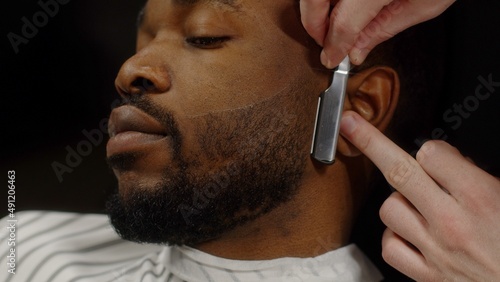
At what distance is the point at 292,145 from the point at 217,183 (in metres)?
0.15

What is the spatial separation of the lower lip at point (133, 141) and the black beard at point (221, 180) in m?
0.01

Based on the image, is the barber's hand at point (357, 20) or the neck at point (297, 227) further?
the neck at point (297, 227)

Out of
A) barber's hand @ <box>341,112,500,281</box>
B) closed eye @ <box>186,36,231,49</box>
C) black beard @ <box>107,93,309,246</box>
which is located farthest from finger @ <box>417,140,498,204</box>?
closed eye @ <box>186,36,231,49</box>

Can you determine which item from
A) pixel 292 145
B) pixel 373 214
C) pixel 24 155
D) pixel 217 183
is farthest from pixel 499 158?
pixel 24 155

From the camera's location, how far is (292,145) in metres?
1.25

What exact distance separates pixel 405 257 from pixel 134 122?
1.64 ft

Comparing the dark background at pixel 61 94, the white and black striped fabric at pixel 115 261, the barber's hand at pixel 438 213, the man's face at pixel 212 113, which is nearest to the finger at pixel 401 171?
the barber's hand at pixel 438 213

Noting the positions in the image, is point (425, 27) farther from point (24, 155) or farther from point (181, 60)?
point (24, 155)

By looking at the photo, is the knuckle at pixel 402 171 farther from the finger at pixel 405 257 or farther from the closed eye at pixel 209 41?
the closed eye at pixel 209 41

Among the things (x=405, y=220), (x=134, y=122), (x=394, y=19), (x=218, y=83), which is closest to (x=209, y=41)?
(x=218, y=83)

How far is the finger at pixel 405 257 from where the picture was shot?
1.16 meters

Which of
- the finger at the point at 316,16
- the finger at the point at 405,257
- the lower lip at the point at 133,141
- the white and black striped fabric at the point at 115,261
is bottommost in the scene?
the white and black striped fabric at the point at 115,261

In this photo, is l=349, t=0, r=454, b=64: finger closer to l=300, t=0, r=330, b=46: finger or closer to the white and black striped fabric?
l=300, t=0, r=330, b=46: finger

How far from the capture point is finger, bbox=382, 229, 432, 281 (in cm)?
116
